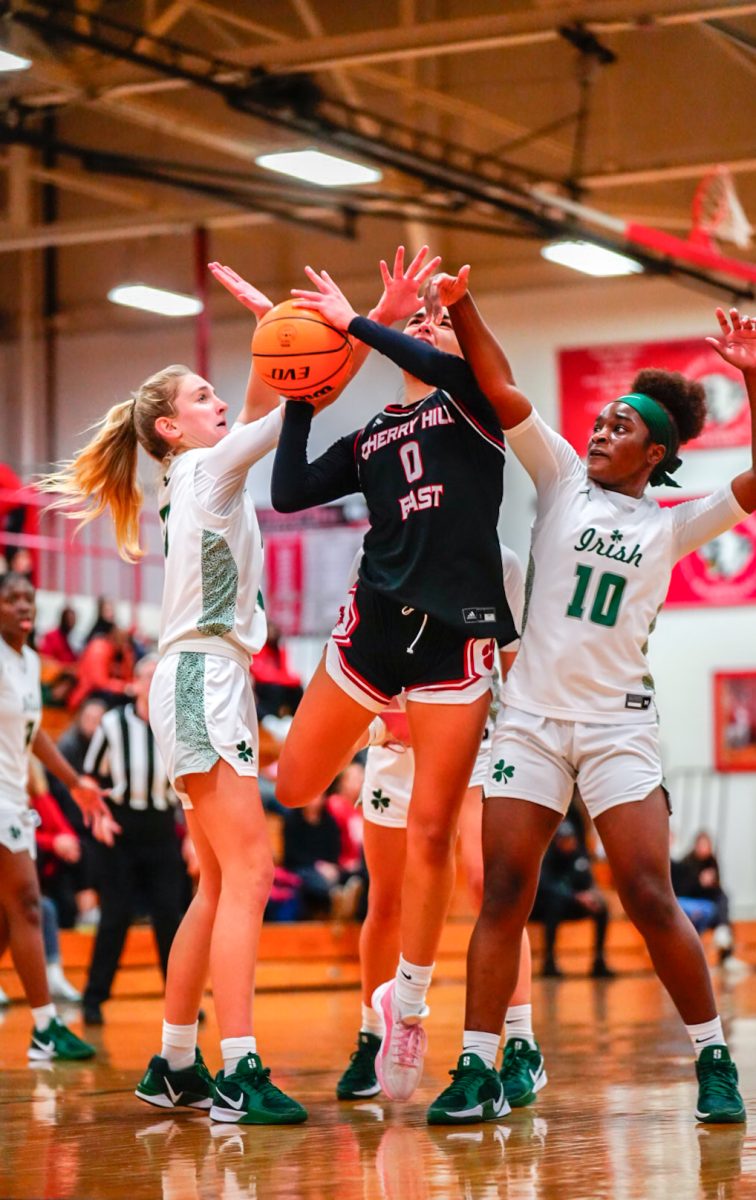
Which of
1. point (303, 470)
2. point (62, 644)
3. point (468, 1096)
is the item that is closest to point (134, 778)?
point (303, 470)

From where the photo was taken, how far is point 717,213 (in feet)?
44.9

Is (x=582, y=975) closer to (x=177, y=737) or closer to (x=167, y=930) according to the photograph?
(x=167, y=930)

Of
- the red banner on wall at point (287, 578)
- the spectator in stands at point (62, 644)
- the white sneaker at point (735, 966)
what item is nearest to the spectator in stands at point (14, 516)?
the spectator in stands at point (62, 644)

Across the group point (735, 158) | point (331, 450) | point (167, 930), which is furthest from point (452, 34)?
point (331, 450)

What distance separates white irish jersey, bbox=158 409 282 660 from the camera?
4.84 m

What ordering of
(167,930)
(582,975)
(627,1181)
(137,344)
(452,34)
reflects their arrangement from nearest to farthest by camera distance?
1. (627,1181)
2. (167,930)
3. (452,34)
4. (582,975)
5. (137,344)

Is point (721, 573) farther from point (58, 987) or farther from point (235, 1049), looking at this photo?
point (235, 1049)

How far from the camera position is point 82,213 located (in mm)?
19828

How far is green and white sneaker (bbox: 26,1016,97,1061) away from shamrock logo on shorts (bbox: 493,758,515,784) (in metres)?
2.87

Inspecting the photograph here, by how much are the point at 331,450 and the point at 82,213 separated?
51.6ft

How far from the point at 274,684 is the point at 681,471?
5483mm

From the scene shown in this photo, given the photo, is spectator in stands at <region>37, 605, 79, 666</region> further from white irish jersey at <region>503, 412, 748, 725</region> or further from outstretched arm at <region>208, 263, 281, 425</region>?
white irish jersey at <region>503, 412, 748, 725</region>

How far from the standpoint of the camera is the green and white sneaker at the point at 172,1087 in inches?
194

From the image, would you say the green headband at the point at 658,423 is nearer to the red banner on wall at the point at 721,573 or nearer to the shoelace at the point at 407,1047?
the shoelace at the point at 407,1047
